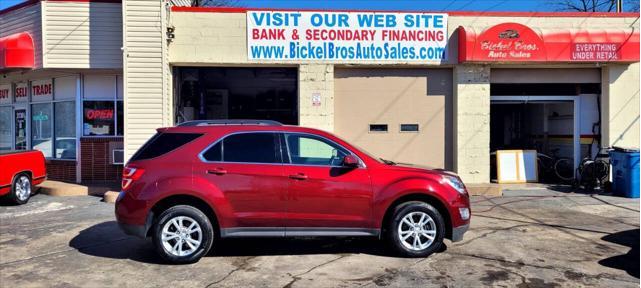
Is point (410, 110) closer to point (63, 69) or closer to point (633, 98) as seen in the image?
point (633, 98)

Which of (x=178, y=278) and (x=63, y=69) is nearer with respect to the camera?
(x=178, y=278)

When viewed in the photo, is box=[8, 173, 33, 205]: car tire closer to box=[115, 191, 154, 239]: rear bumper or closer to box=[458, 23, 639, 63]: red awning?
box=[115, 191, 154, 239]: rear bumper

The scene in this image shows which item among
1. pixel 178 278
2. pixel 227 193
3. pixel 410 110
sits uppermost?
pixel 410 110

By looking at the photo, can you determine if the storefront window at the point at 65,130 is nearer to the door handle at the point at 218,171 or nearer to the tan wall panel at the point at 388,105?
the tan wall panel at the point at 388,105

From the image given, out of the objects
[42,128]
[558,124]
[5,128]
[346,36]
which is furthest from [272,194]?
[5,128]

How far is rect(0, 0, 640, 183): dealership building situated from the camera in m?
13.2

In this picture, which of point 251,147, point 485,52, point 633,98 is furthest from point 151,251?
point 633,98

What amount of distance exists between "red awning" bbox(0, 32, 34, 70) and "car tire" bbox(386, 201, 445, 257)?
11.2 meters

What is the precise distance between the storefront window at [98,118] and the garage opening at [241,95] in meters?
2.01

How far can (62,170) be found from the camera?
1491 centimetres

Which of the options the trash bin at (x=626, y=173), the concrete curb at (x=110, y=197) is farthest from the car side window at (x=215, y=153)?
the trash bin at (x=626, y=173)

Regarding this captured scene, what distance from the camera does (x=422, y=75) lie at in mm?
13930

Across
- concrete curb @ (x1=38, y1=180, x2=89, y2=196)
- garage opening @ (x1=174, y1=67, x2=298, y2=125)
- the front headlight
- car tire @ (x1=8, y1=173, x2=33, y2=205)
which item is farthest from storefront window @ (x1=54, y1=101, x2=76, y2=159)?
the front headlight

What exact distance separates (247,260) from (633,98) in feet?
40.2
